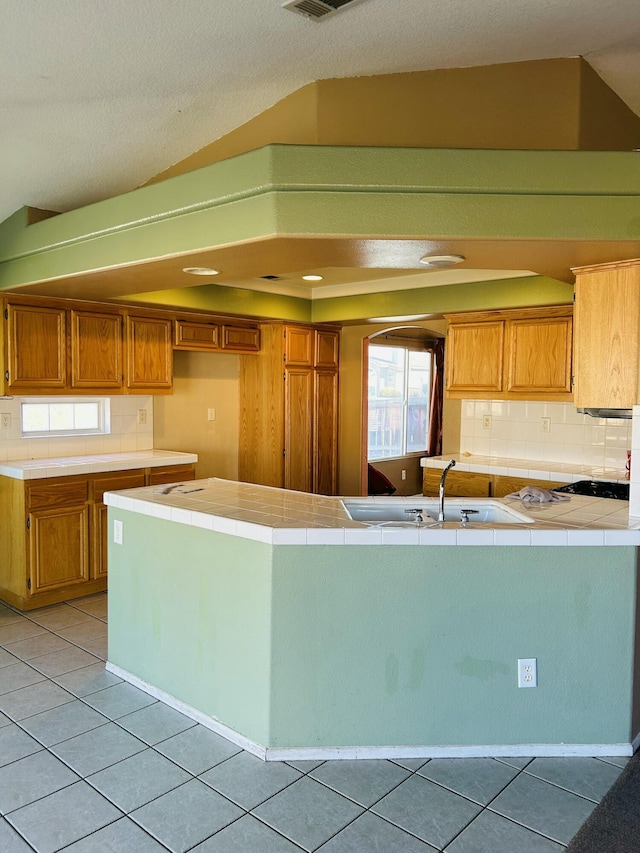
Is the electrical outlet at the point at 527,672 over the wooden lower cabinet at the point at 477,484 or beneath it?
beneath

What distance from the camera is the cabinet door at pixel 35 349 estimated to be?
4.20m

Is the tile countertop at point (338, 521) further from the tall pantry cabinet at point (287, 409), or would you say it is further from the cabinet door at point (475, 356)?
the tall pantry cabinet at point (287, 409)

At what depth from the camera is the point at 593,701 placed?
2633 millimetres

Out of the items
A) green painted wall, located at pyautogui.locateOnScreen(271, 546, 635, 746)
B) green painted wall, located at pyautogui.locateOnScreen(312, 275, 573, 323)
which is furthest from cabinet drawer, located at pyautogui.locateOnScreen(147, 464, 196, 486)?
green painted wall, located at pyautogui.locateOnScreen(271, 546, 635, 746)

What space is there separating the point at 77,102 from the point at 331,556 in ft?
7.81

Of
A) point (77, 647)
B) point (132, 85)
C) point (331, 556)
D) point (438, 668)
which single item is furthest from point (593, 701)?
point (132, 85)

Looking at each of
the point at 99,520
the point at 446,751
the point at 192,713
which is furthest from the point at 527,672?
the point at 99,520

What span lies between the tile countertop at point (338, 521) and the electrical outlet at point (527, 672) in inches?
19.3

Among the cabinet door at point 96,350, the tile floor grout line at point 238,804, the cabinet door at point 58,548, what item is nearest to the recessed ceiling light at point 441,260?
the tile floor grout line at point 238,804

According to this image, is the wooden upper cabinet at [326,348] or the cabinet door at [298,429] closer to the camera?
the cabinet door at [298,429]

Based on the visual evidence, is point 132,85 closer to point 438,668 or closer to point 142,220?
point 142,220

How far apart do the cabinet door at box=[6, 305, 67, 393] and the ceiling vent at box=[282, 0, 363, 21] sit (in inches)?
111

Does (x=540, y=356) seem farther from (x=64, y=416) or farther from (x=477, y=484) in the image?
(x=64, y=416)

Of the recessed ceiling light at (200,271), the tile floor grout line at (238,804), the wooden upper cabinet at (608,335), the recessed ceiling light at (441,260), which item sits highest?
the recessed ceiling light at (200,271)
